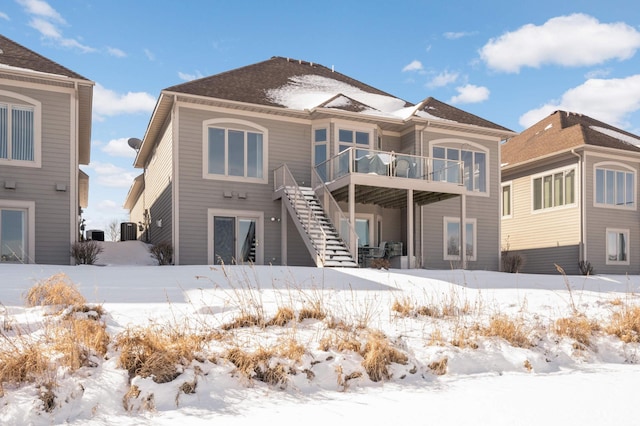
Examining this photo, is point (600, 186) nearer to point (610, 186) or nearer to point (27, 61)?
point (610, 186)

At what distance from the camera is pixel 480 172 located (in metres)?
21.3

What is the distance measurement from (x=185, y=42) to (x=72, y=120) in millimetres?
3989

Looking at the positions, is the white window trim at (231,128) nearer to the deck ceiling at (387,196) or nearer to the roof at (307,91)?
the roof at (307,91)

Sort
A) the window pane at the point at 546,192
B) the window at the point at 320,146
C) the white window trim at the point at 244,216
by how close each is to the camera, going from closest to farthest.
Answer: the white window trim at the point at 244,216 → the window at the point at 320,146 → the window pane at the point at 546,192

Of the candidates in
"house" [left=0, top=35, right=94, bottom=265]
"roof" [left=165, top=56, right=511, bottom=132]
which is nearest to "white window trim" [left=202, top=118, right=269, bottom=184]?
"roof" [left=165, top=56, right=511, bottom=132]

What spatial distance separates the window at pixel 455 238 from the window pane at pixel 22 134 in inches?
560

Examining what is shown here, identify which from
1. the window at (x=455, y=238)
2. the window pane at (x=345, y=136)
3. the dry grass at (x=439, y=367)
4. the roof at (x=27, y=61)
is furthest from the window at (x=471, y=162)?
the dry grass at (x=439, y=367)

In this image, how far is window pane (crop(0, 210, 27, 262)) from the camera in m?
14.2

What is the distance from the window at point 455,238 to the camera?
20406 mm

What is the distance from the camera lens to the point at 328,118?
1850 centimetres

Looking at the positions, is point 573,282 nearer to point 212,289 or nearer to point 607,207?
point 212,289

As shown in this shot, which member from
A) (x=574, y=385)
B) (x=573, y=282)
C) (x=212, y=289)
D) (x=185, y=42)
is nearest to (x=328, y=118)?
(x=185, y=42)

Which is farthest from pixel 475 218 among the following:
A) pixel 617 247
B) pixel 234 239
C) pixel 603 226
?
pixel 234 239

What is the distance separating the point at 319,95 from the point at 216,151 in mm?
4922
